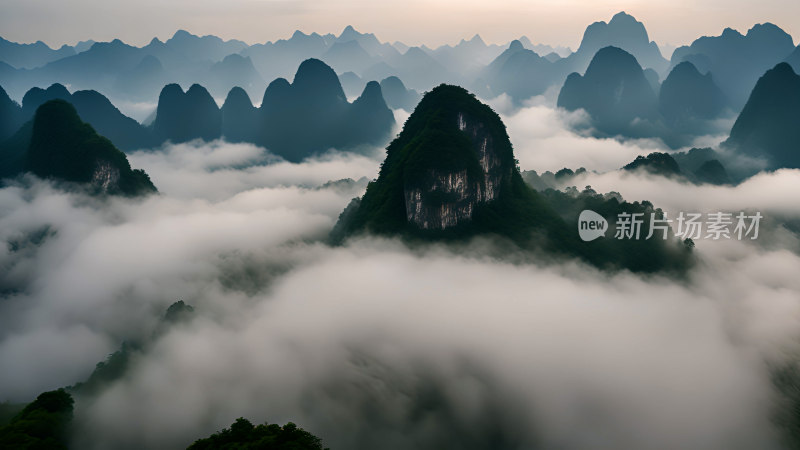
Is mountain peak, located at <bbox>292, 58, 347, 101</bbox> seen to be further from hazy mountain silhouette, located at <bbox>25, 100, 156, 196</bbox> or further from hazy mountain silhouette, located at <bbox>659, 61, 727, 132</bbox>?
hazy mountain silhouette, located at <bbox>659, 61, 727, 132</bbox>

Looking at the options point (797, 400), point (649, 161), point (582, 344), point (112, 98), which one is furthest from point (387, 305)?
point (112, 98)

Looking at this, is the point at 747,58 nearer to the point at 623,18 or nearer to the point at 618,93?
the point at 623,18

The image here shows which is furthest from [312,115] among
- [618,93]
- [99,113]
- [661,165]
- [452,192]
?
[618,93]

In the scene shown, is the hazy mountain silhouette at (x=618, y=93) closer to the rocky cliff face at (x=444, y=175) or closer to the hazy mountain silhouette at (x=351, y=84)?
the rocky cliff face at (x=444, y=175)

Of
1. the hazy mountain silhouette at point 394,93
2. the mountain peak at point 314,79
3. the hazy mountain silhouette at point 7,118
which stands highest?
the hazy mountain silhouette at point 394,93

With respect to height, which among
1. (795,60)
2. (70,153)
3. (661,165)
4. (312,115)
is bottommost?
(70,153)

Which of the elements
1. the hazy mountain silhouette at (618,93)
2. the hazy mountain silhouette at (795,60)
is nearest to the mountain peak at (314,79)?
the hazy mountain silhouette at (618,93)
